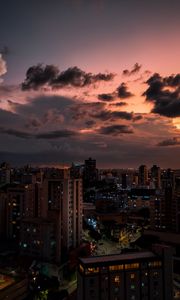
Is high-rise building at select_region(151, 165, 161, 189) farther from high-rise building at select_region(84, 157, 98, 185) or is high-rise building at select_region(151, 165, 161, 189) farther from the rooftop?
the rooftop

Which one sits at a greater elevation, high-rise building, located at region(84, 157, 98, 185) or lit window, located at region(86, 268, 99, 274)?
high-rise building, located at region(84, 157, 98, 185)

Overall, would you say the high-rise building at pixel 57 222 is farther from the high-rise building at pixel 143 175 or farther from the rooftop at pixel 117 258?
the high-rise building at pixel 143 175

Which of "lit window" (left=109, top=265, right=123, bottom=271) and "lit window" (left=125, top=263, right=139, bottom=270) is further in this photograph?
"lit window" (left=125, top=263, right=139, bottom=270)

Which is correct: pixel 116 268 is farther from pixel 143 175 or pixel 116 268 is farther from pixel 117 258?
pixel 143 175

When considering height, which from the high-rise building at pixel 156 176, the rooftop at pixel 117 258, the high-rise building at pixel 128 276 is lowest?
the high-rise building at pixel 128 276

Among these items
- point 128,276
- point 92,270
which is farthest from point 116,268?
point 92,270

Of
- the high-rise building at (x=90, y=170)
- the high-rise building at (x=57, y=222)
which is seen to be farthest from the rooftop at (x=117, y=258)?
the high-rise building at (x=90, y=170)

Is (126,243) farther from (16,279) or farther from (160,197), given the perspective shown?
(16,279)

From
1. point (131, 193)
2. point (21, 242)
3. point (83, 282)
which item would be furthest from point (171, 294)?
point (131, 193)

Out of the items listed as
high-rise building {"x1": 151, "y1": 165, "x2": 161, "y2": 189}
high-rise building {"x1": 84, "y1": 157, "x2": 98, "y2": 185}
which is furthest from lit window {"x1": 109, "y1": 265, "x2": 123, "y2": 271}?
high-rise building {"x1": 84, "y1": 157, "x2": 98, "y2": 185}
